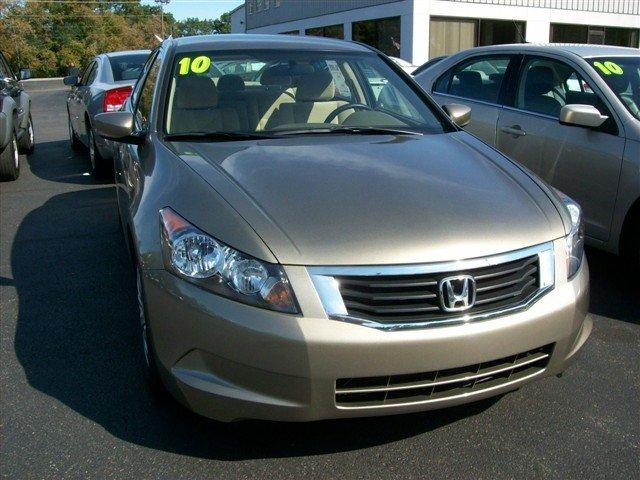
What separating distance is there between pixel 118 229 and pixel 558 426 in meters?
4.25

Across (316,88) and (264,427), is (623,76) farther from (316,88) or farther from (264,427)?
(264,427)

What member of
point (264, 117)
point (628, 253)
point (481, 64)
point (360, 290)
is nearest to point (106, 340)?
point (264, 117)

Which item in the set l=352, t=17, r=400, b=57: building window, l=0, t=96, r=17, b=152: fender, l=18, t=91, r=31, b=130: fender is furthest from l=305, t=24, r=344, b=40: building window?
l=0, t=96, r=17, b=152: fender

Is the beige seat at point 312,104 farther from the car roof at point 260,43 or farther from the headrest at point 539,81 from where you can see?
the headrest at point 539,81

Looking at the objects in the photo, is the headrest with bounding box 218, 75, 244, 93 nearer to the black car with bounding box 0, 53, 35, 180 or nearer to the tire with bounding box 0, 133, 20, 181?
the black car with bounding box 0, 53, 35, 180

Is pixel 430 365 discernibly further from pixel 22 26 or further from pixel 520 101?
pixel 22 26

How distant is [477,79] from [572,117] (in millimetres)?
1580

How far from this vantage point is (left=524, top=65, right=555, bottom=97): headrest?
17.7ft

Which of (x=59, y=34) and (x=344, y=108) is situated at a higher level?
(x=59, y=34)

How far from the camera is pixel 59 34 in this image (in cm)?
6375

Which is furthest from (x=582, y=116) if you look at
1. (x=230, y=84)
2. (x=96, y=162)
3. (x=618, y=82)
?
(x=96, y=162)

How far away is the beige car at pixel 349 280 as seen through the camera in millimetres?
2428

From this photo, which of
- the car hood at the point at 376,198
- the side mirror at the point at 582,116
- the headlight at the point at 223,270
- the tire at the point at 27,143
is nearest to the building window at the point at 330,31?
the tire at the point at 27,143

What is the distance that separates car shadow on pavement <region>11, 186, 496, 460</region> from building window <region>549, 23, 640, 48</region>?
23670 millimetres
